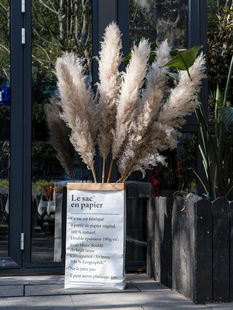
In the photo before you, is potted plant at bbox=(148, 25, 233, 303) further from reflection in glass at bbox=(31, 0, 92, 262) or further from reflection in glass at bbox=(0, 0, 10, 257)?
reflection in glass at bbox=(0, 0, 10, 257)

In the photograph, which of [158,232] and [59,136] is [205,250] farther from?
[59,136]

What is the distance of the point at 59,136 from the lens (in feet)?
17.0

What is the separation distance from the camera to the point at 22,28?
516 cm

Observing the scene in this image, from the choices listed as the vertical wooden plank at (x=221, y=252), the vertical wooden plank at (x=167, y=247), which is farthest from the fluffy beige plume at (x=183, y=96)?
the vertical wooden plank at (x=221, y=252)

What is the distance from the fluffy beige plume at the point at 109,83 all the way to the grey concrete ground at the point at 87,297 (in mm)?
1223

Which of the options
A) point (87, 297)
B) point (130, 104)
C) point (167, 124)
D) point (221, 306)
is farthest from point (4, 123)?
point (221, 306)

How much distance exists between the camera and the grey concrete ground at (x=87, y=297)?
387 cm

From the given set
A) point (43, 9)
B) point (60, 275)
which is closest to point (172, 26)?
point (43, 9)

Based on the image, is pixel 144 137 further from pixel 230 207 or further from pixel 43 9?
pixel 43 9

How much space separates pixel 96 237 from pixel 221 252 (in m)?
1.09

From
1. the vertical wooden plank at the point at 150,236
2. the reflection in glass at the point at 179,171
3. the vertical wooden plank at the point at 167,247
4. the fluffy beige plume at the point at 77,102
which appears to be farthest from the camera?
the reflection in glass at the point at 179,171

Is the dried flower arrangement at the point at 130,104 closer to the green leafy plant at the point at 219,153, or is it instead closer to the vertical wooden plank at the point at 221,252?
the green leafy plant at the point at 219,153

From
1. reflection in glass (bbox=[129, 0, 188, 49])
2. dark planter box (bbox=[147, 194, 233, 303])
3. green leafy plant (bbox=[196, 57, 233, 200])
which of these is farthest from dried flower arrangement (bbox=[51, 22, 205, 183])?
reflection in glass (bbox=[129, 0, 188, 49])

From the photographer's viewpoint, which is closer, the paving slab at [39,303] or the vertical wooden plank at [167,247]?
the paving slab at [39,303]
